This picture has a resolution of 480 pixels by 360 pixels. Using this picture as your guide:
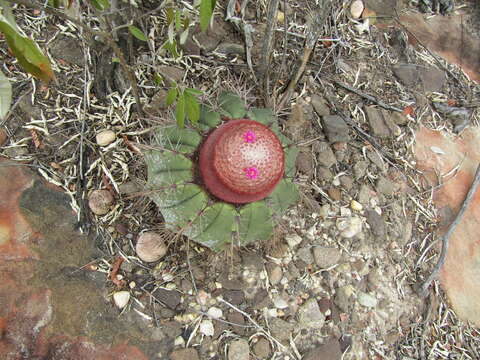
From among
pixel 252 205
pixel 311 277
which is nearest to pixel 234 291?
pixel 311 277

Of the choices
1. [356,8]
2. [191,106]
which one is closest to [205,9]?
[191,106]

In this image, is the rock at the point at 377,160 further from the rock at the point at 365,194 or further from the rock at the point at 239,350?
the rock at the point at 239,350

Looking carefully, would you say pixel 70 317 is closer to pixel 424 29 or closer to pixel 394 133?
pixel 394 133

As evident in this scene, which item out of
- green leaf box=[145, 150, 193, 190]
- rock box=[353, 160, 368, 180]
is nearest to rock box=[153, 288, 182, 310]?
green leaf box=[145, 150, 193, 190]

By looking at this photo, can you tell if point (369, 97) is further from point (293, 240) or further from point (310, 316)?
point (310, 316)

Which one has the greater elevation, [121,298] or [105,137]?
[105,137]

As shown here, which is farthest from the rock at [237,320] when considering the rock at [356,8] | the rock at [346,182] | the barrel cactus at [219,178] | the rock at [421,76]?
the rock at [356,8]
